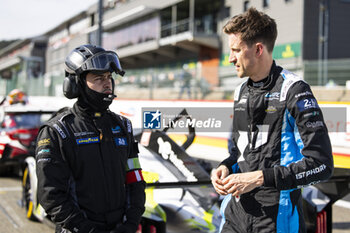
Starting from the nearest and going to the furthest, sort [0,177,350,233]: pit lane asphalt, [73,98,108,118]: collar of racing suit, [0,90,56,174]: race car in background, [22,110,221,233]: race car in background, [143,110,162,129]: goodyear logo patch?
[73,98,108,118]: collar of racing suit < [143,110,162,129]: goodyear logo patch < [22,110,221,233]: race car in background < [0,177,350,233]: pit lane asphalt < [0,90,56,174]: race car in background

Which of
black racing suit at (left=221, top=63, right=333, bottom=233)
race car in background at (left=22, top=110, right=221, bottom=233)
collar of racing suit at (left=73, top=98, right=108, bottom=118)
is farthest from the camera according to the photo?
race car in background at (left=22, top=110, right=221, bottom=233)

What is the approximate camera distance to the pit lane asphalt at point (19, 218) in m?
5.40

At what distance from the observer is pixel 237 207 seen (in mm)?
2355

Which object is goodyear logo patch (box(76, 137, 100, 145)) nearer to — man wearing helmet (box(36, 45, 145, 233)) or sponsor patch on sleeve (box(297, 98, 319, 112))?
man wearing helmet (box(36, 45, 145, 233))

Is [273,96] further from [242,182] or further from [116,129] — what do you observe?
[116,129]

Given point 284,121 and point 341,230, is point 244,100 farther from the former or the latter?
point 341,230

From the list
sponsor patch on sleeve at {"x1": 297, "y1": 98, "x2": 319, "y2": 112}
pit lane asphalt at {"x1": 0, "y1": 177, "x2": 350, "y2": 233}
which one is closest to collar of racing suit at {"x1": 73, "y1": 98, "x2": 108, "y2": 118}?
sponsor patch on sleeve at {"x1": 297, "y1": 98, "x2": 319, "y2": 112}

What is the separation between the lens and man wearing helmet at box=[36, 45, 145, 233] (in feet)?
7.07

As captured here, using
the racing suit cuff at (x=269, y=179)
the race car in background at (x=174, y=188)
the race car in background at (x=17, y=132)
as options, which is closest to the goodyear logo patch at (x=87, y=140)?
the racing suit cuff at (x=269, y=179)

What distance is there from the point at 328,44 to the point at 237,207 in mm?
22078

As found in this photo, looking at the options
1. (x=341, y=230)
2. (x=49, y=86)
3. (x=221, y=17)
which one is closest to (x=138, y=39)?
(x=221, y=17)

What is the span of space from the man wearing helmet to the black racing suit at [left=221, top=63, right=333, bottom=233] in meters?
0.61

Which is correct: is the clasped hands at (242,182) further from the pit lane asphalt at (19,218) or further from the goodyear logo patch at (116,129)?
the pit lane asphalt at (19,218)

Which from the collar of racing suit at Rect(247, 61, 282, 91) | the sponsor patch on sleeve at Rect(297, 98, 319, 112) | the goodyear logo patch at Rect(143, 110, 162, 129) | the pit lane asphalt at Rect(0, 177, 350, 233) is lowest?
the pit lane asphalt at Rect(0, 177, 350, 233)
